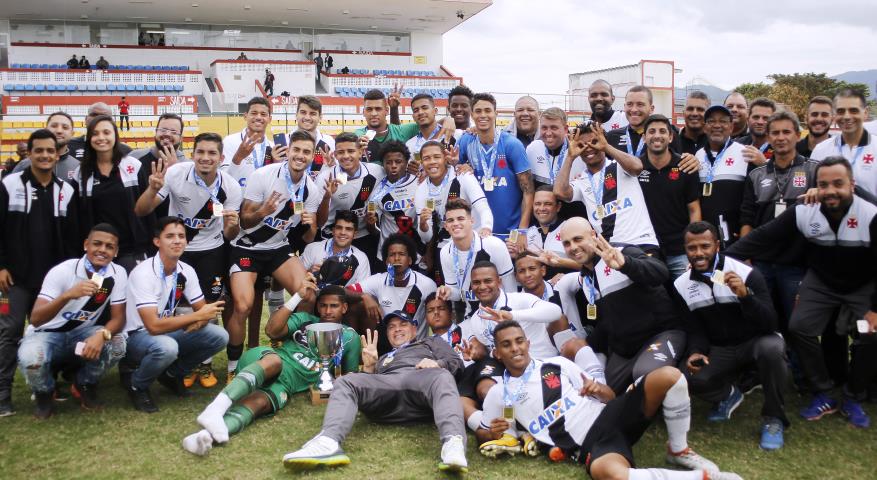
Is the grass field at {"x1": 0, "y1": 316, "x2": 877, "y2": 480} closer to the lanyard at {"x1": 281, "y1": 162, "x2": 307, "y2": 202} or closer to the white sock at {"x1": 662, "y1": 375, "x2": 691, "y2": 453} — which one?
the white sock at {"x1": 662, "y1": 375, "x2": 691, "y2": 453}

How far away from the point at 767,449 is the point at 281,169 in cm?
469

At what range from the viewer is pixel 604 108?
7.45 m

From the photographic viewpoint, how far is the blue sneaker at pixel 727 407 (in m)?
5.21

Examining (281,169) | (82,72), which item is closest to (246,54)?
(82,72)

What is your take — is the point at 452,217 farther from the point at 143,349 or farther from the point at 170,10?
the point at 170,10

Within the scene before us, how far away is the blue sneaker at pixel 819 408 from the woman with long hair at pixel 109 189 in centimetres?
563

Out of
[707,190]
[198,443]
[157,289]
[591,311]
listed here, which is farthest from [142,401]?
[707,190]

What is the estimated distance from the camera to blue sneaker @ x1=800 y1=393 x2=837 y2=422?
16.9ft

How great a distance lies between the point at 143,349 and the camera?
5.52 metres

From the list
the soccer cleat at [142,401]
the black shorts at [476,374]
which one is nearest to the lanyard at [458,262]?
the black shorts at [476,374]

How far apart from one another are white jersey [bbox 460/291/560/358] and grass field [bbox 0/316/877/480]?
87 centimetres

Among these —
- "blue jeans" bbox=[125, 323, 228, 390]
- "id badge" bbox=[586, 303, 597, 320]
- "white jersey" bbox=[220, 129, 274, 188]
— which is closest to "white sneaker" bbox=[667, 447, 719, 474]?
"id badge" bbox=[586, 303, 597, 320]

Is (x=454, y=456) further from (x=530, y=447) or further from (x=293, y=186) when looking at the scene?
(x=293, y=186)

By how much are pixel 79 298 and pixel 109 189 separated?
1.09 metres
